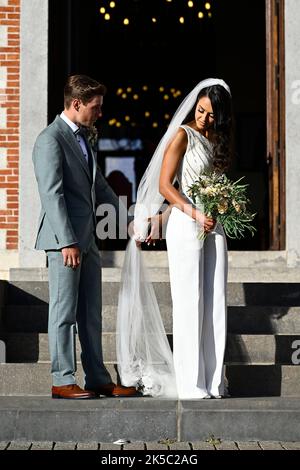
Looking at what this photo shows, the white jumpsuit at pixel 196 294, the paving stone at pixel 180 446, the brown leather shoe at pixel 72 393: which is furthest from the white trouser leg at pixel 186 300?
the brown leather shoe at pixel 72 393

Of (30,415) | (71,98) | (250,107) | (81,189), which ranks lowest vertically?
(30,415)

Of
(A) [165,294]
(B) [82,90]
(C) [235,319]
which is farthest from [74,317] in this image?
(A) [165,294]

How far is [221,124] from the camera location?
21.6 ft

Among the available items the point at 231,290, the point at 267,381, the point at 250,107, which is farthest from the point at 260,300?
the point at 250,107

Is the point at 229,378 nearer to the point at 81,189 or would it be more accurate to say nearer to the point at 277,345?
the point at 277,345

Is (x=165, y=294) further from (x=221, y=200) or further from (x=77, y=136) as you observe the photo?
(x=77, y=136)

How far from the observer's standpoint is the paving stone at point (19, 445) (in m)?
5.84

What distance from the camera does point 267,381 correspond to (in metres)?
6.83

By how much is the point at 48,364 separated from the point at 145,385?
2.47 ft

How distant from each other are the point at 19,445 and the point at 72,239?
135 centimetres

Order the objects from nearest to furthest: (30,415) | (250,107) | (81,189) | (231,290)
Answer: (30,415) → (81,189) → (231,290) → (250,107)

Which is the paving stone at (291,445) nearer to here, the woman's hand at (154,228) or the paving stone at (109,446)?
the paving stone at (109,446)

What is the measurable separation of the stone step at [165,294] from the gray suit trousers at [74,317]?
180 cm

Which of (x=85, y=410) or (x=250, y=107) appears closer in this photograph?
(x=85, y=410)
